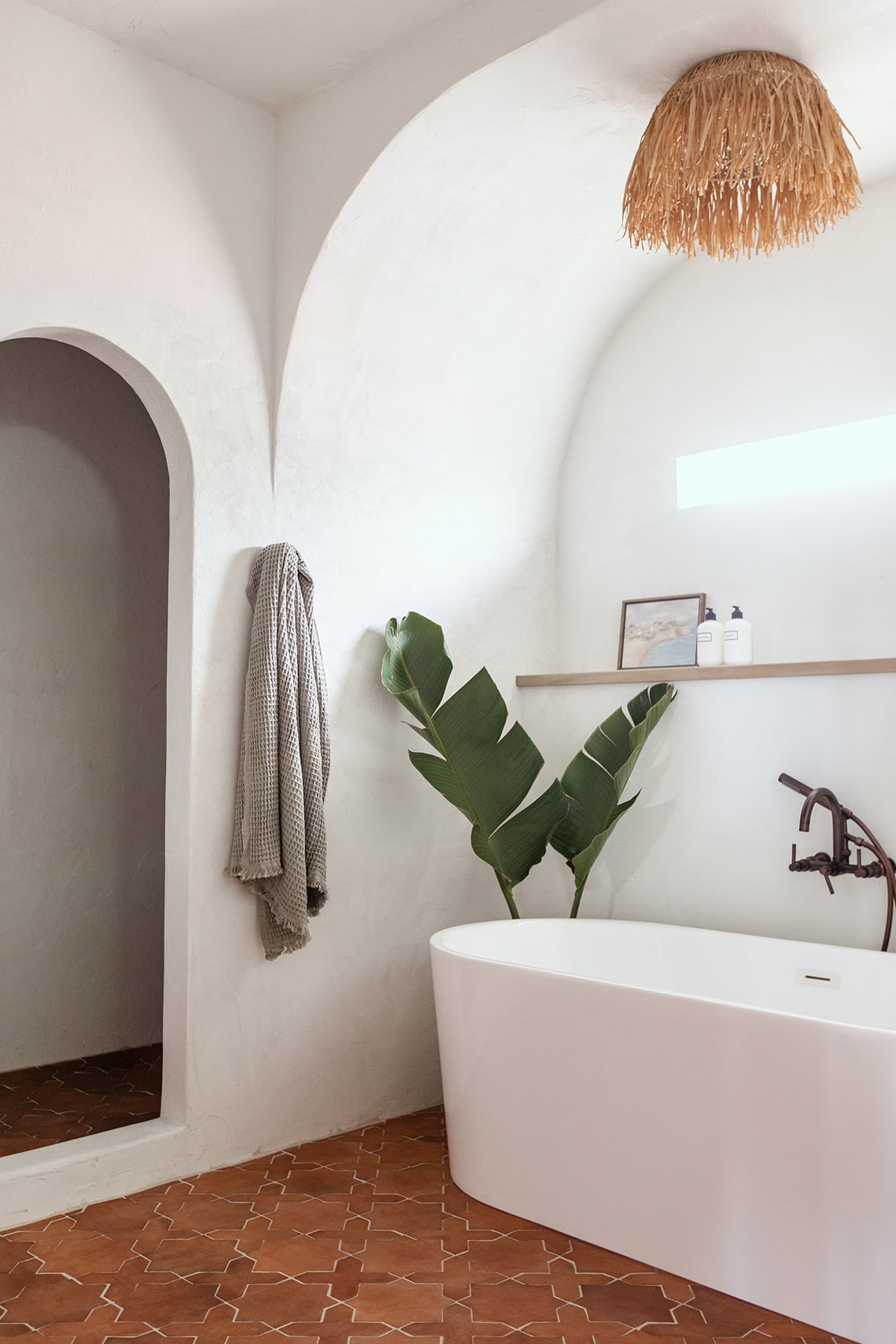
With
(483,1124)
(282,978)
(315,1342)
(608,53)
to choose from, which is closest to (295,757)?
(282,978)

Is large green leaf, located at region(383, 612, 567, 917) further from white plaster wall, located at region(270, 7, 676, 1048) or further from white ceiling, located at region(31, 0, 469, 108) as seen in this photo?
white ceiling, located at region(31, 0, 469, 108)

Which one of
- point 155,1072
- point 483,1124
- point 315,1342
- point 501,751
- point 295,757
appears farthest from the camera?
point 155,1072

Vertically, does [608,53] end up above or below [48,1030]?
above

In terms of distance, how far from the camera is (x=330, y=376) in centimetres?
326

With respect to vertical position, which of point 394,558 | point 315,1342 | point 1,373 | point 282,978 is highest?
point 1,373

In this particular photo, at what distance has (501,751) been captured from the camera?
3.33 m

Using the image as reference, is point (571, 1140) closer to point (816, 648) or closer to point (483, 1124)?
point (483, 1124)

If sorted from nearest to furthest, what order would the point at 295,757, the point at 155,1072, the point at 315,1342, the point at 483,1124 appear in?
1. the point at 315,1342
2. the point at 483,1124
3. the point at 295,757
4. the point at 155,1072

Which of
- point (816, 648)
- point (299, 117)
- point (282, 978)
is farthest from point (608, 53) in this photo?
point (282, 978)

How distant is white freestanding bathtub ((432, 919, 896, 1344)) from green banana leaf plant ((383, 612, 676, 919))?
1.19 ft

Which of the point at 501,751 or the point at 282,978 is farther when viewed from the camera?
the point at 501,751

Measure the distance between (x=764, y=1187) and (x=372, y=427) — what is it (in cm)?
233

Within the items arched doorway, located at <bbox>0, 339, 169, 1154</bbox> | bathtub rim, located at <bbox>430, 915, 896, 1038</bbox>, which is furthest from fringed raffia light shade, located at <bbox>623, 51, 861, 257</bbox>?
arched doorway, located at <bbox>0, 339, 169, 1154</bbox>

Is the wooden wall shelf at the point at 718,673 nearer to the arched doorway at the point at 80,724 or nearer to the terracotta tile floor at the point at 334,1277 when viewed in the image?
the arched doorway at the point at 80,724
